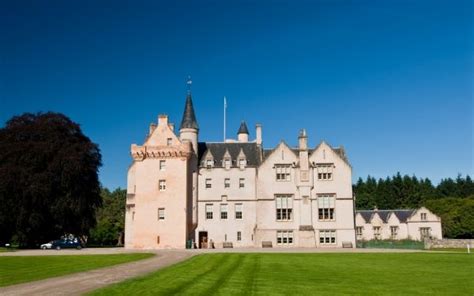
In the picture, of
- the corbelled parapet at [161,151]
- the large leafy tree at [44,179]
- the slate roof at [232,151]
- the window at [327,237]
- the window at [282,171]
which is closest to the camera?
the large leafy tree at [44,179]

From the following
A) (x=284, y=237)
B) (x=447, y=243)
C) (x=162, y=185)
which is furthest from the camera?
(x=447, y=243)

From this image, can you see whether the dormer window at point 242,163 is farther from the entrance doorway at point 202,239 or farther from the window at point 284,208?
the entrance doorway at point 202,239

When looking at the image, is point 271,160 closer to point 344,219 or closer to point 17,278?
point 344,219

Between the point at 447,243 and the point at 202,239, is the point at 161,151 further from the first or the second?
the point at 447,243

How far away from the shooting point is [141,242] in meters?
48.2

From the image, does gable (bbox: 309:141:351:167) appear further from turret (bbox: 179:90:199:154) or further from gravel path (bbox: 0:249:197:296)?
gravel path (bbox: 0:249:197:296)

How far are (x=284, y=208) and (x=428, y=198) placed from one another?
7863cm

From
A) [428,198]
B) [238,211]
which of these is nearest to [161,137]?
[238,211]

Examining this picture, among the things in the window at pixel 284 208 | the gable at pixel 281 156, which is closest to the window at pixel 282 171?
the gable at pixel 281 156

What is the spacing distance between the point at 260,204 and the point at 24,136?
2782 centimetres

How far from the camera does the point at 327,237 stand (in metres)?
52.2

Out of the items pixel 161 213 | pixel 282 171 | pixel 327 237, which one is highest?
pixel 282 171

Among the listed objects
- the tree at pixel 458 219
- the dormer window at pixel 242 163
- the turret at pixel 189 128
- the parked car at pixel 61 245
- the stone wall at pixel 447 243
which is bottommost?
the stone wall at pixel 447 243

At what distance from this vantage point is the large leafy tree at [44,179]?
44.8 metres
